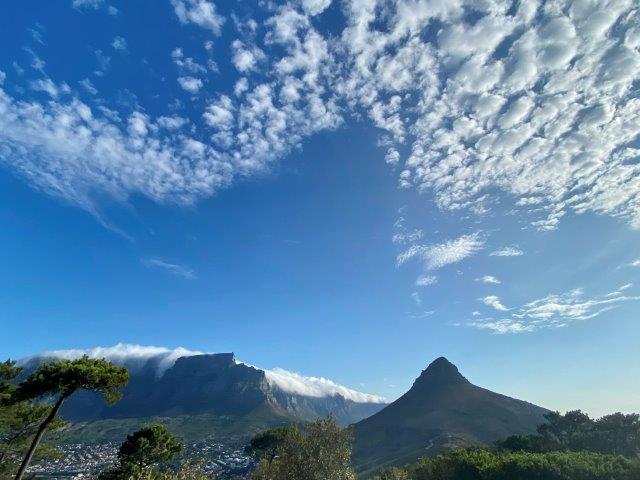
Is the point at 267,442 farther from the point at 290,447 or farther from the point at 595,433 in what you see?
the point at 595,433

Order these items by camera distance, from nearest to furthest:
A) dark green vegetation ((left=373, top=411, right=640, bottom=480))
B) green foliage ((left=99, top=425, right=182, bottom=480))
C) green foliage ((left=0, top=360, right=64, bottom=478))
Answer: dark green vegetation ((left=373, top=411, right=640, bottom=480)) < green foliage ((left=0, top=360, right=64, bottom=478)) < green foliage ((left=99, top=425, right=182, bottom=480))

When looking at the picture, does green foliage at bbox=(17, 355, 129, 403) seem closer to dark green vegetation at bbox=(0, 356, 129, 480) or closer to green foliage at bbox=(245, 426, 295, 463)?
dark green vegetation at bbox=(0, 356, 129, 480)

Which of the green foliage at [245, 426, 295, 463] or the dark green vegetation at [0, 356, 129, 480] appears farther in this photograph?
the green foliage at [245, 426, 295, 463]

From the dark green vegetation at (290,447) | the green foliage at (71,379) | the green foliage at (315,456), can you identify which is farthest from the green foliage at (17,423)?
the green foliage at (315,456)

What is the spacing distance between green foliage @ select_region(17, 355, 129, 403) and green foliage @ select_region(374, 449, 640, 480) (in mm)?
29134

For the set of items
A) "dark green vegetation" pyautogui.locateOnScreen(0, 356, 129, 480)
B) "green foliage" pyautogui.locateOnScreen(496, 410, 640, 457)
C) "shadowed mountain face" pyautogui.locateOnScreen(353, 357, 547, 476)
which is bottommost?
"dark green vegetation" pyautogui.locateOnScreen(0, 356, 129, 480)

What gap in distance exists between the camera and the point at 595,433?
96.8m

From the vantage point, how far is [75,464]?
17488cm

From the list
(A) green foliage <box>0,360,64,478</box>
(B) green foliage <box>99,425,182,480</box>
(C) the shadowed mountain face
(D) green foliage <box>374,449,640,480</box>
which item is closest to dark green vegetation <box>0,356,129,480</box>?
(A) green foliage <box>0,360,64,478</box>

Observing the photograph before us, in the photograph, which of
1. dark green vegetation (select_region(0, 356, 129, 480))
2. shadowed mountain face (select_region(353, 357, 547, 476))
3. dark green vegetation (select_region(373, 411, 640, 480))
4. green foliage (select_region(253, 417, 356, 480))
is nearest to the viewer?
dark green vegetation (select_region(0, 356, 129, 480))

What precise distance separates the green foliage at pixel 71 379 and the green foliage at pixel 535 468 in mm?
29134

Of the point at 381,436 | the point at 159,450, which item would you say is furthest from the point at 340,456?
the point at 381,436

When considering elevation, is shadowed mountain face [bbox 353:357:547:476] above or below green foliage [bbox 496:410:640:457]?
above

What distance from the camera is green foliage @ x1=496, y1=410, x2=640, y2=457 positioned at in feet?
297
